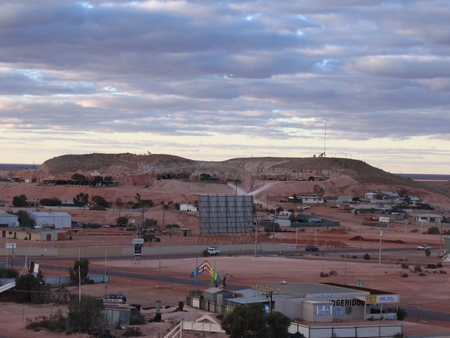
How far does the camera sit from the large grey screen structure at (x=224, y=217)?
76.0m

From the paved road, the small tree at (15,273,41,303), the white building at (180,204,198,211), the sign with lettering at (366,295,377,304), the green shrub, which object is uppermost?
the white building at (180,204,198,211)

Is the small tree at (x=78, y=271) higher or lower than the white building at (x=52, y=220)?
lower

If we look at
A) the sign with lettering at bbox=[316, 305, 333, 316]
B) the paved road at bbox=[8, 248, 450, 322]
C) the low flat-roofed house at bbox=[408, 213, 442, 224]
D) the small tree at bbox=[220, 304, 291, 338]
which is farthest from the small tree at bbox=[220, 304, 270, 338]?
the low flat-roofed house at bbox=[408, 213, 442, 224]

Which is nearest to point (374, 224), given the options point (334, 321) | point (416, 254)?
point (416, 254)

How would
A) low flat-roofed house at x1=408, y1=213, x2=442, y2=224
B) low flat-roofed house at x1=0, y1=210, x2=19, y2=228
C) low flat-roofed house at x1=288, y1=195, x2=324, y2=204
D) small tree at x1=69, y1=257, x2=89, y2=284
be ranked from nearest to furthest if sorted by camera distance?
small tree at x1=69, y1=257, x2=89, y2=284 < low flat-roofed house at x1=0, y1=210, x2=19, y2=228 < low flat-roofed house at x1=408, y1=213, x2=442, y2=224 < low flat-roofed house at x1=288, y1=195, x2=324, y2=204

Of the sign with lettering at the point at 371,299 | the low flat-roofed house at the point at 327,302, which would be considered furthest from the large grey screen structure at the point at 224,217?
the sign with lettering at the point at 371,299

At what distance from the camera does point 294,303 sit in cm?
3117

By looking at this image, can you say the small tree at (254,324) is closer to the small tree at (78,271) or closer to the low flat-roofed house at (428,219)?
the small tree at (78,271)

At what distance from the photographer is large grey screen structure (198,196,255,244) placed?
249 ft

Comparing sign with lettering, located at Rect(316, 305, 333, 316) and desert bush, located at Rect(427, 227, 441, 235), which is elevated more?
desert bush, located at Rect(427, 227, 441, 235)

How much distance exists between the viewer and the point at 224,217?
252 feet

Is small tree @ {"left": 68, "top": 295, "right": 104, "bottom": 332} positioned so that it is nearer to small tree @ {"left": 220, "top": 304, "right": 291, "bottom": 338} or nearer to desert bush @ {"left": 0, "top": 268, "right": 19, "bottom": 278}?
small tree @ {"left": 220, "top": 304, "right": 291, "bottom": 338}

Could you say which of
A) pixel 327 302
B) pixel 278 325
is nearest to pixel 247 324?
pixel 278 325

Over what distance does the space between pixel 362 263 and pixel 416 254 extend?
532 inches
